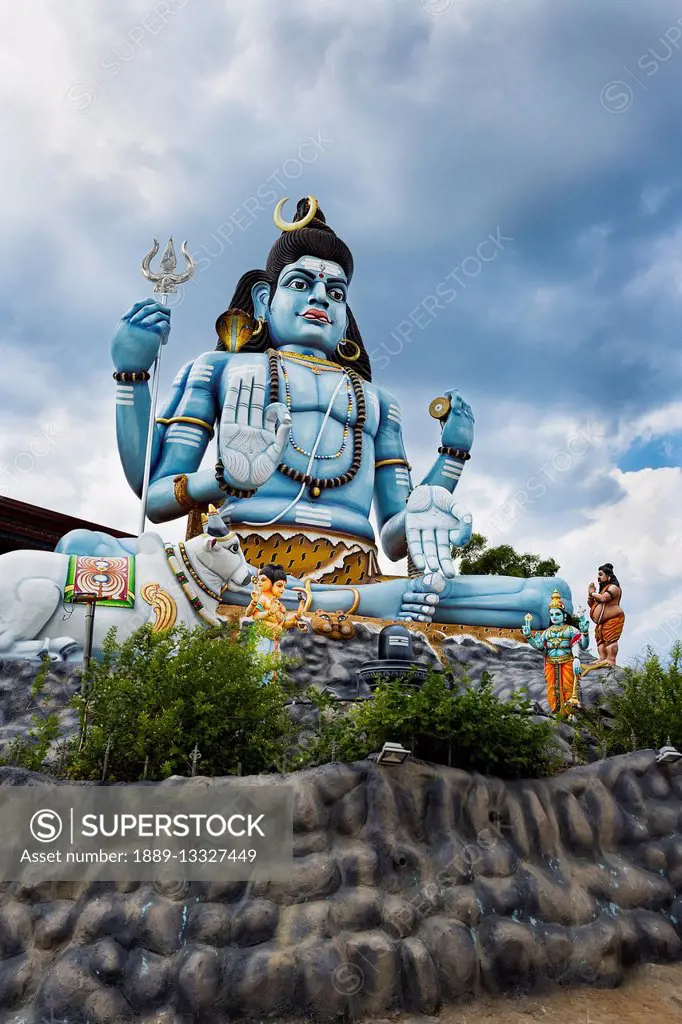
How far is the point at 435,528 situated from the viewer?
985cm

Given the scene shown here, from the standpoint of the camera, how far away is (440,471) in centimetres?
1095

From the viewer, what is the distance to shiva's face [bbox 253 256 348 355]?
433 inches

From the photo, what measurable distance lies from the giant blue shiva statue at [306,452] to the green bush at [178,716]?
3.51m

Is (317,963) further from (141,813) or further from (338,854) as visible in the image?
(141,813)

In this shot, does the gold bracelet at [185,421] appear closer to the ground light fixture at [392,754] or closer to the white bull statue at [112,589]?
the white bull statue at [112,589]

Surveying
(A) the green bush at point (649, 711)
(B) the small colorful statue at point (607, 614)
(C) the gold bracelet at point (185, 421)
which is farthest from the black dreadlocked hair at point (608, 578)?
(C) the gold bracelet at point (185, 421)

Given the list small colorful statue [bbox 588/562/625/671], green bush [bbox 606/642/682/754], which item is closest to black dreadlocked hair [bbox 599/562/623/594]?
small colorful statue [bbox 588/562/625/671]

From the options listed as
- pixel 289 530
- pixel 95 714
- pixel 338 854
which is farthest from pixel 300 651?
pixel 338 854

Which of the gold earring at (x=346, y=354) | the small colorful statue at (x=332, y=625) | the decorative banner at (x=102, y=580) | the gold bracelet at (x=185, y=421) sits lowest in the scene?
the small colorful statue at (x=332, y=625)

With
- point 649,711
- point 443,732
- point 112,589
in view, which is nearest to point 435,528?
point 112,589

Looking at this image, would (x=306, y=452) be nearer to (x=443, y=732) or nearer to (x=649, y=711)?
(x=649, y=711)

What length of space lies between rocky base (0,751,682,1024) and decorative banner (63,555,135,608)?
3338 mm

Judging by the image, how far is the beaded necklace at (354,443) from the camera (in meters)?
10.1

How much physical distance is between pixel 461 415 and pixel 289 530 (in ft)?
9.35
